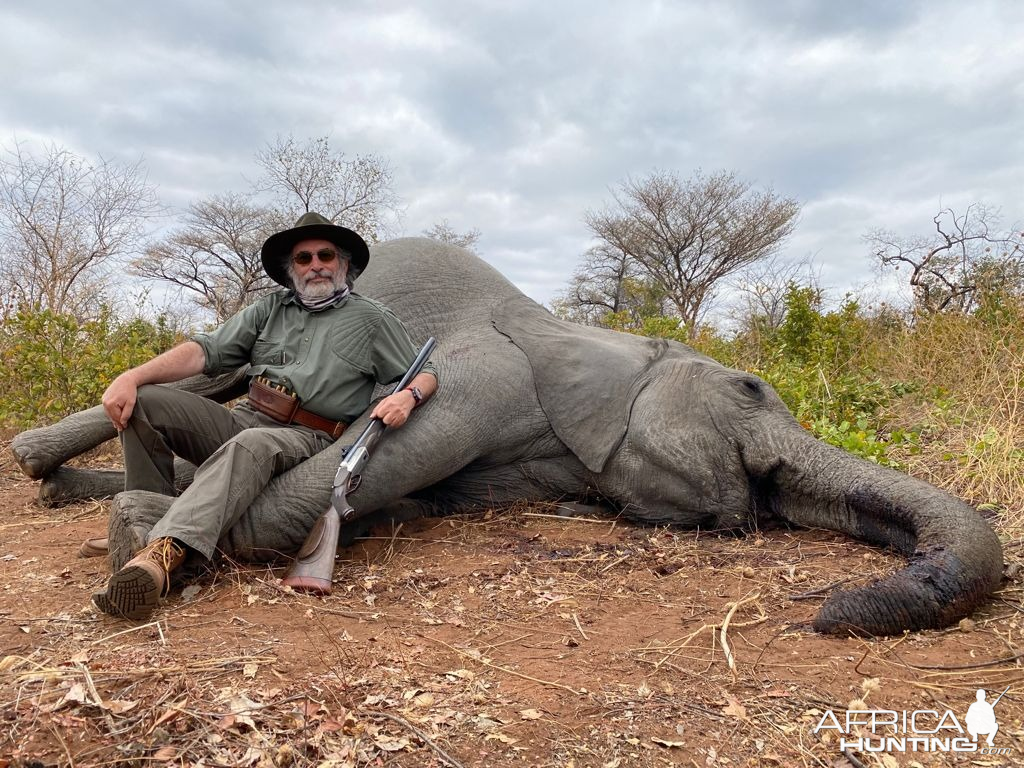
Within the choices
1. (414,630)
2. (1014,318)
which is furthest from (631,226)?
(414,630)

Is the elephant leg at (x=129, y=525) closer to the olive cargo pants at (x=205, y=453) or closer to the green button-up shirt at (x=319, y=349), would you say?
the olive cargo pants at (x=205, y=453)

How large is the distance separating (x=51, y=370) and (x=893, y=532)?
6125 millimetres

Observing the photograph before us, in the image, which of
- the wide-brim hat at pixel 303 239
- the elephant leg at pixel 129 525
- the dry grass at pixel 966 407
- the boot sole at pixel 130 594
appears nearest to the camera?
the boot sole at pixel 130 594

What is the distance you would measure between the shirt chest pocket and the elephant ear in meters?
1.21

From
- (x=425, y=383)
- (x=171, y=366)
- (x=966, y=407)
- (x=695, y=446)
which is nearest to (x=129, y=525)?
(x=171, y=366)

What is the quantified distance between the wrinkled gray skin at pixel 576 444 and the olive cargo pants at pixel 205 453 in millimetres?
140

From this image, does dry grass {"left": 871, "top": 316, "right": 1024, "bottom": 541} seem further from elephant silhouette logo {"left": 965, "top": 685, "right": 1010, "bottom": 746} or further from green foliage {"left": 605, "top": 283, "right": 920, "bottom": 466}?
elephant silhouette logo {"left": 965, "top": 685, "right": 1010, "bottom": 746}

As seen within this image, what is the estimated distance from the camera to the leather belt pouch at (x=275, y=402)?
11.6ft

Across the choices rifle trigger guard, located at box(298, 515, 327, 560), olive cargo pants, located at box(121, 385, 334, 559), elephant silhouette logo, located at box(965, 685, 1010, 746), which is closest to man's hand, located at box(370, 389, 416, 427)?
olive cargo pants, located at box(121, 385, 334, 559)

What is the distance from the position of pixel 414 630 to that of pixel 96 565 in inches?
61.8

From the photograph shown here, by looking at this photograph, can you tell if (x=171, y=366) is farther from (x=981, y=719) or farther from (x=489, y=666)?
(x=981, y=719)

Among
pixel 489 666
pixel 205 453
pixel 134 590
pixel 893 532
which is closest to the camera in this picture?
pixel 489 666

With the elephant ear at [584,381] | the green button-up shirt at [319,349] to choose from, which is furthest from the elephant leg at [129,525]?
the elephant ear at [584,381]

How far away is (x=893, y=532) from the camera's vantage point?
3281 mm
